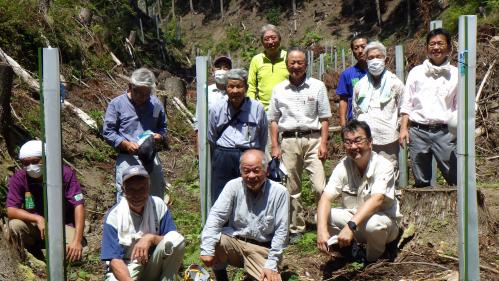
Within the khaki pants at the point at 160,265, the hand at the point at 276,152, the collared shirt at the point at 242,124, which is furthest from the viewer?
the hand at the point at 276,152

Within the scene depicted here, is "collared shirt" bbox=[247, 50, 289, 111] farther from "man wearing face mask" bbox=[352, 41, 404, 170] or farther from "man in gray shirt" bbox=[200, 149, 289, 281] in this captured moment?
"man in gray shirt" bbox=[200, 149, 289, 281]

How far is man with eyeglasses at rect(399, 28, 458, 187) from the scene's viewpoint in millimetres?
5367

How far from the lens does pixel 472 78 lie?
389cm

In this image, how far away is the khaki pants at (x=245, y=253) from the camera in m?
4.71

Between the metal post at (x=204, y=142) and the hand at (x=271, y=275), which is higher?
the metal post at (x=204, y=142)

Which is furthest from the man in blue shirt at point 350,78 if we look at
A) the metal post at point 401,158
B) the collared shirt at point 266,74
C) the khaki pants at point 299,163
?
the metal post at point 401,158

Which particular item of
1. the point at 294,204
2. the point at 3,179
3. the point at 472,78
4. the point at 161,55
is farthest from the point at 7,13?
the point at 161,55

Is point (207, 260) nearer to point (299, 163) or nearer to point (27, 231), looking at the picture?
point (27, 231)

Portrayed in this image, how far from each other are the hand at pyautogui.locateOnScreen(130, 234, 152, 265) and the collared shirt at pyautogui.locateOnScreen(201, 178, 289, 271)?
49 cm

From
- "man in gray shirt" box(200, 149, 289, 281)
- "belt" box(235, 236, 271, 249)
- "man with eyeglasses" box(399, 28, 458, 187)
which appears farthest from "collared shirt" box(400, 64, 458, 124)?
"belt" box(235, 236, 271, 249)

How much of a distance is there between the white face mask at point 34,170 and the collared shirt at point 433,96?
3.06m

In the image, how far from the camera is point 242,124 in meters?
5.46

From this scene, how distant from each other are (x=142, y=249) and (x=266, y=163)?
3.40ft

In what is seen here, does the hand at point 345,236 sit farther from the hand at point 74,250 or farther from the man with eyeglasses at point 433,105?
the hand at point 74,250
